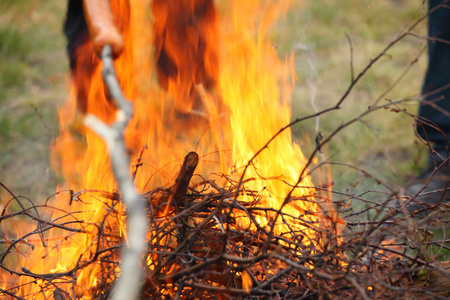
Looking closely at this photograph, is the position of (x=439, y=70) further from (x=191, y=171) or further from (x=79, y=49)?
(x=79, y=49)

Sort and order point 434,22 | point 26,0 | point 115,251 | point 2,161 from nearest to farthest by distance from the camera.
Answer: point 115,251 → point 434,22 → point 2,161 → point 26,0

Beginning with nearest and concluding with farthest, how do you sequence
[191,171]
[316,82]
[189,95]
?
1. [191,171]
2. [189,95]
3. [316,82]

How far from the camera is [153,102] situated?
8.09ft

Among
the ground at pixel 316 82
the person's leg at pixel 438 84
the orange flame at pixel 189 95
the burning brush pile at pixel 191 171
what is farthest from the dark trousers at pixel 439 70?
the orange flame at pixel 189 95

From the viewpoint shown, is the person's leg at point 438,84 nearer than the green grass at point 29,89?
Yes

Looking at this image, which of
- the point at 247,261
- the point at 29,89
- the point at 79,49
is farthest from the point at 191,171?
the point at 29,89

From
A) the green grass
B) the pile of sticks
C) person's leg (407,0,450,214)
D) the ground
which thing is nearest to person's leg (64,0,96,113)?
the green grass

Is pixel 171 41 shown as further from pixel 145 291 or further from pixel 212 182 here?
pixel 145 291

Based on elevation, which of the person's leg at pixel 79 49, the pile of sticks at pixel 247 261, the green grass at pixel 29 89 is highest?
the green grass at pixel 29 89

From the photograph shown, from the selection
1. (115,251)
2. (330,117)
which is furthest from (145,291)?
(330,117)

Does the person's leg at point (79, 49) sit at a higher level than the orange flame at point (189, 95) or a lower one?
higher

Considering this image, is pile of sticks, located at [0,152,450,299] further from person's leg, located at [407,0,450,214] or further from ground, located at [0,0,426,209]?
ground, located at [0,0,426,209]

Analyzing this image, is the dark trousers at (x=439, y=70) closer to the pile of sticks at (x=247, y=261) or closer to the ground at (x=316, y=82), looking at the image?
the ground at (x=316, y=82)

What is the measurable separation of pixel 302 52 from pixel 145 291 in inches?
147
